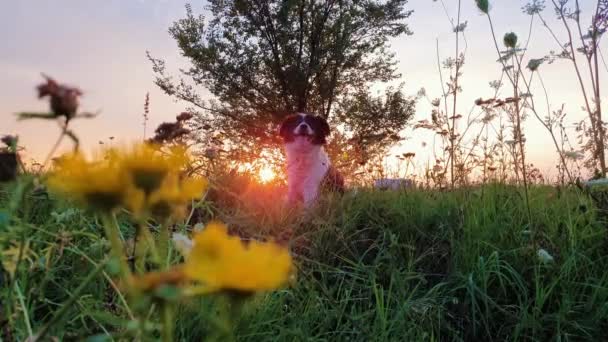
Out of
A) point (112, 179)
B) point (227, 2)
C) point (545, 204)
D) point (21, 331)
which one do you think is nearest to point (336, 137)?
point (227, 2)

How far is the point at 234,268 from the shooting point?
290 mm

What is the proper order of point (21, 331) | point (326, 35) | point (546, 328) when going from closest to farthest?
point (21, 331), point (546, 328), point (326, 35)

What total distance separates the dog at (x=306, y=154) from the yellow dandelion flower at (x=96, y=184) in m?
4.63

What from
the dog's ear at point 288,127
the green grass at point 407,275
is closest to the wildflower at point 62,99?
the green grass at point 407,275

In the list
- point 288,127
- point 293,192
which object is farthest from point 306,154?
point 293,192

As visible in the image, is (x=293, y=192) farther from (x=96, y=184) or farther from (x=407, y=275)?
(x=96, y=184)

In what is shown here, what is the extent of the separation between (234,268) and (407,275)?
2053mm

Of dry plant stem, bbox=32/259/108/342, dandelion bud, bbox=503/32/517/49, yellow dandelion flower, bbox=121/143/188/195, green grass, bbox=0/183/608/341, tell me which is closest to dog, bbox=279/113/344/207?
green grass, bbox=0/183/608/341

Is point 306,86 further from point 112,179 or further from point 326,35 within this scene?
point 112,179

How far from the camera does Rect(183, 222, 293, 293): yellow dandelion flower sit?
0.94 ft

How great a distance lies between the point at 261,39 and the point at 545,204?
12.4 meters

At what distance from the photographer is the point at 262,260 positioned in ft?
0.96

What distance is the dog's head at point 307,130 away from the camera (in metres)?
5.67

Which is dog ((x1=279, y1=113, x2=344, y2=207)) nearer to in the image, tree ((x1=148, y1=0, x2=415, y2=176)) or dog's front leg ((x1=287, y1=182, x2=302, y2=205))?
dog's front leg ((x1=287, y1=182, x2=302, y2=205))
